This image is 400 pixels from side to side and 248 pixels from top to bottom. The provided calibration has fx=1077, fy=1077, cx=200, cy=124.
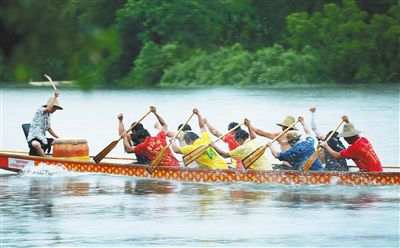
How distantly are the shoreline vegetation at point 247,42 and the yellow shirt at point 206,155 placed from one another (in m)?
32.4

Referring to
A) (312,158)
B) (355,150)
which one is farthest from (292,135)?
(355,150)

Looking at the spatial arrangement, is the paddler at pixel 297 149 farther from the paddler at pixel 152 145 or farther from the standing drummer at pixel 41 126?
the standing drummer at pixel 41 126

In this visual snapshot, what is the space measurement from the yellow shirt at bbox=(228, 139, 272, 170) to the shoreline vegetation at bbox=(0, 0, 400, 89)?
108ft

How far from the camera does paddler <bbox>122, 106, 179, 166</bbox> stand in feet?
55.7

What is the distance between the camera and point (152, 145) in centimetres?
1702

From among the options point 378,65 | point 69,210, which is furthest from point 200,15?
point 69,210

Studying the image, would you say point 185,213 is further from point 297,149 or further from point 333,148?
point 333,148

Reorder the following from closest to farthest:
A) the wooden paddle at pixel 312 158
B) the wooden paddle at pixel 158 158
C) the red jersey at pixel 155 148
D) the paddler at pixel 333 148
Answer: the wooden paddle at pixel 312 158, the paddler at pixel 333 148, the wooden paddle at pixel 158 158, the red jersey at pixel 155 148

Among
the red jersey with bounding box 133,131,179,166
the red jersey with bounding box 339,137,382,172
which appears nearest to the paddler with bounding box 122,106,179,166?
the red jersey with bounding box 133,131,179,166

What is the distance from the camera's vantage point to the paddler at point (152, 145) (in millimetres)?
16984

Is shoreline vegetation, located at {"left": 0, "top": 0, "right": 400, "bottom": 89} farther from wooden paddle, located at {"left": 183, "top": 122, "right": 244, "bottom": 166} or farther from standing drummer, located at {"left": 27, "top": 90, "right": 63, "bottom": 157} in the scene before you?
wooden paddle, located at {"left": 183, "top": 122, "right": 244, "bottom": 166}

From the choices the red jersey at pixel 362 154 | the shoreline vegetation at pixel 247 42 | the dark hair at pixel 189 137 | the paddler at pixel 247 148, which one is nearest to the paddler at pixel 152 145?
the dark hair at pixel 189 137

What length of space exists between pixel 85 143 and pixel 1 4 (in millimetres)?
15258

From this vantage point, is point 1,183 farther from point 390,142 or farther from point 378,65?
point 378,65
